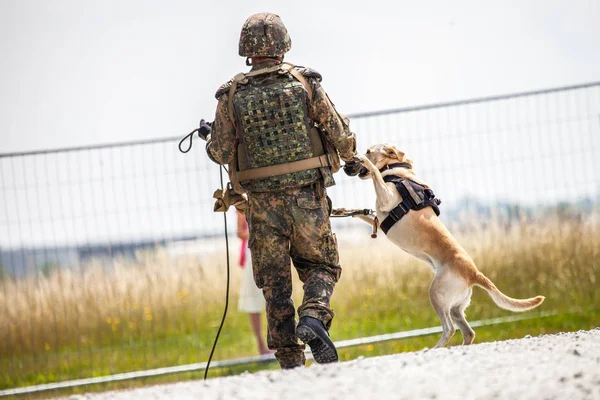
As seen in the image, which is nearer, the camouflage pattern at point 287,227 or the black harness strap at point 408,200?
the camouflage pattern at point 287,227

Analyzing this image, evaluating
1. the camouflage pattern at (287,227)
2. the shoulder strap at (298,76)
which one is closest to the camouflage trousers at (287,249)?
the camouflage pattern at (287,227)

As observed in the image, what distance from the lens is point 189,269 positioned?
356 inches

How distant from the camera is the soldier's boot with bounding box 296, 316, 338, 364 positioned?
5.16 m

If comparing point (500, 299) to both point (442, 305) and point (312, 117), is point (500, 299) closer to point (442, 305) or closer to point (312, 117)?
point (442, 305)

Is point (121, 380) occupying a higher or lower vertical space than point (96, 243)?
lower

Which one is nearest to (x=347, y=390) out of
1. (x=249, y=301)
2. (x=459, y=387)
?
(x=459, y=387)

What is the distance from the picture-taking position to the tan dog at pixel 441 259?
21.1 ft

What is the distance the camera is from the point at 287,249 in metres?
5.55

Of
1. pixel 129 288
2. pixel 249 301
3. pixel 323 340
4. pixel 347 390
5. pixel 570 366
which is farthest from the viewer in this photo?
pixel 129 288

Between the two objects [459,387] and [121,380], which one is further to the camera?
[121,380]

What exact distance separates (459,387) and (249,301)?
4.57 metres

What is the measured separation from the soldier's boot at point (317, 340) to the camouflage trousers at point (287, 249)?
0.22 meters

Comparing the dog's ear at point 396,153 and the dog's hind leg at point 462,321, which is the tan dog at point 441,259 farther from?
the dog's ear at point 396,153

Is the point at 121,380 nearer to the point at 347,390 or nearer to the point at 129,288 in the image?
the point at 129,288
